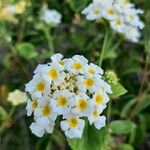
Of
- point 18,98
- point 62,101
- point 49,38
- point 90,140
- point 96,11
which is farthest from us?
point 49,38

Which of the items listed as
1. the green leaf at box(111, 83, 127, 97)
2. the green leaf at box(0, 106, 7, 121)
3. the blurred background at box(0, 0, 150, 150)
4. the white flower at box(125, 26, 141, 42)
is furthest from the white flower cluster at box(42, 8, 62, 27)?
the green leaf at box(111, 83, 127, 97)

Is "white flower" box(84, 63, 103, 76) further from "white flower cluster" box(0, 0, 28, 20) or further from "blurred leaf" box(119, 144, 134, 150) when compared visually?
"white flower cluster" box(0, 0, 28, 20)

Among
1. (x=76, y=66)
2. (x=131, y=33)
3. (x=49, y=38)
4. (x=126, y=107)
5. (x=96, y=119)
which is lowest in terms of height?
(x=126, y=107)

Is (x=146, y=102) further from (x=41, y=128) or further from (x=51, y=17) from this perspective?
(x=41, y=128)

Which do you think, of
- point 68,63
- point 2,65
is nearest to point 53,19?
point 2,65

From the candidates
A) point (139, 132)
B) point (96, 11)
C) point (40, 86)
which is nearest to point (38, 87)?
point (40, 86)

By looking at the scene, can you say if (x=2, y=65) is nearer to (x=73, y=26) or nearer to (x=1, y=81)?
(x=1, y=81)
